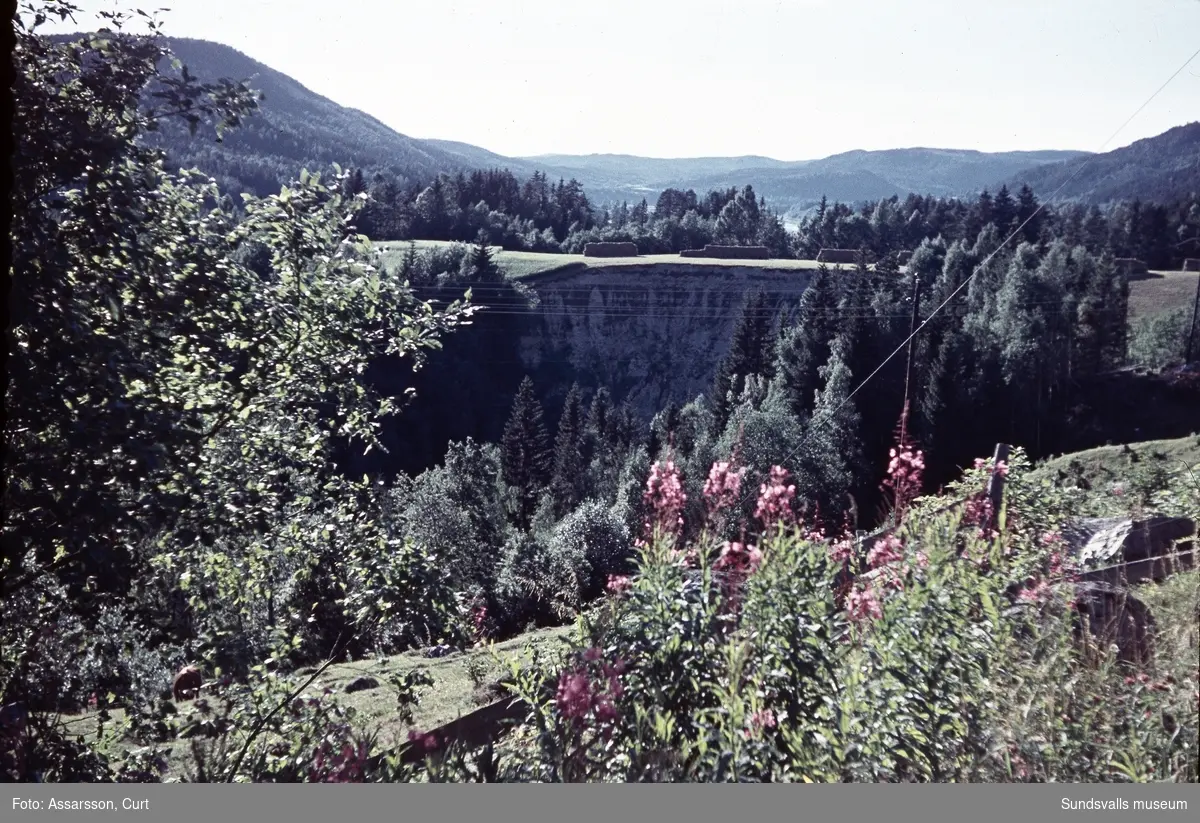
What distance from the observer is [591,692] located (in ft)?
10.1

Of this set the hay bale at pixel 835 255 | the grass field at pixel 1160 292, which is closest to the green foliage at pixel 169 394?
the grass field at pixel 1160 292

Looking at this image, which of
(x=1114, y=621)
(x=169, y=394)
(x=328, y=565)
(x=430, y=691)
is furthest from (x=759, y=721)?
(x=430, y=691)

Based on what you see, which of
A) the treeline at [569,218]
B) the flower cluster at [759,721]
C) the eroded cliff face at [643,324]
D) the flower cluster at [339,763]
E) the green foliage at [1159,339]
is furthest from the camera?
the treeline at [569,218]

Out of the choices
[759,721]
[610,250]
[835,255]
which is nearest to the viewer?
[759,721]

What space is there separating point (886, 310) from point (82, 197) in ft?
55.2

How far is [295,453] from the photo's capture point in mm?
4418

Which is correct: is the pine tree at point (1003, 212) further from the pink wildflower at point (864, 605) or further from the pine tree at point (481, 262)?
the pink wildflower at point (864, 605)

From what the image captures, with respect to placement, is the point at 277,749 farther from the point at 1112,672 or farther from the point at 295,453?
the point at 1112,672

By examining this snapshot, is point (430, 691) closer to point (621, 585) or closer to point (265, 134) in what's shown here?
point (621, 585)

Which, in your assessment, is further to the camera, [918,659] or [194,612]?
[194,612]

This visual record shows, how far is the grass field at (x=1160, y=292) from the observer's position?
396 inches

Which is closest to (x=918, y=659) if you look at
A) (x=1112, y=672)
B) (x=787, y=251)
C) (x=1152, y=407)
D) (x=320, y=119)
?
(x=1112, y=672)

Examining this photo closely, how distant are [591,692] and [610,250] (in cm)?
6152

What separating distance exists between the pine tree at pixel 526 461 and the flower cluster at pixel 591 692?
13816 mm
